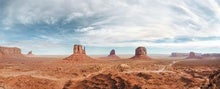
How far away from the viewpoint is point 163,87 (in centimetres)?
5412

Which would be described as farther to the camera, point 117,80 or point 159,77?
point 159,77

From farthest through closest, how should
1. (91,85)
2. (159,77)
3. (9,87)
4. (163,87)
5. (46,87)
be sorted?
(46,87), (9,87), (159,77), (91,85), (163,87)

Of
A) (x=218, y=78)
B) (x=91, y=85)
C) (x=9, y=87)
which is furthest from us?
(x=9, y=87)

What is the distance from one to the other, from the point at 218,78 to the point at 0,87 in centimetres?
5789

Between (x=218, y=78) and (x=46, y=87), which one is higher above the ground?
(x=218, y=78)

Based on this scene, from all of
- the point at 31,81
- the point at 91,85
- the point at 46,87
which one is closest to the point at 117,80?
the point at 91,85

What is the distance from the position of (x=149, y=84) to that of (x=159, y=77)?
836cm

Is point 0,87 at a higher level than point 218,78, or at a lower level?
lower

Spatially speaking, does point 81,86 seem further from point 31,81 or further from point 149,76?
point 31,81

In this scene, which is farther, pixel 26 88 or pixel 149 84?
pixel 26 88

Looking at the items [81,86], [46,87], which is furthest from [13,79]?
[81,86]

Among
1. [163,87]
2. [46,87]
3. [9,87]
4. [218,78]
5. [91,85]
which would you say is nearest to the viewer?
[218,78]

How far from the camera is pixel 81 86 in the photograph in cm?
6147

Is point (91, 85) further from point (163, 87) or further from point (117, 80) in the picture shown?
point (163, 87)
